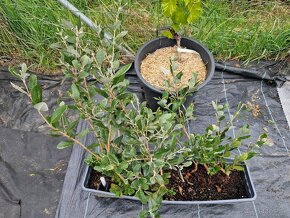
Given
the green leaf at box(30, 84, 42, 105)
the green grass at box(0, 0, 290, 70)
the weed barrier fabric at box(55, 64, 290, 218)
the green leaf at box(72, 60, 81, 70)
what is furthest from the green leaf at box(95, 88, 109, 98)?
the green grass at box(0, 0, 290, 70)

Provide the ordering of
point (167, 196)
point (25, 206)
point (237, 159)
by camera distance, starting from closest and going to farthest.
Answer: point (237, 159), point (167, 196), point (25, 206)

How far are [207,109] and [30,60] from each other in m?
1.21

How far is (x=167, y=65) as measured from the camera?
5.98 ft

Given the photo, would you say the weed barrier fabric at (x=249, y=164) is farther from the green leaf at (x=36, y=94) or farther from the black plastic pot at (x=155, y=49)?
the green leaf at (x=36, y=94)

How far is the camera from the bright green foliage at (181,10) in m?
1.58

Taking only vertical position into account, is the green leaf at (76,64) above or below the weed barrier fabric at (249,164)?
above

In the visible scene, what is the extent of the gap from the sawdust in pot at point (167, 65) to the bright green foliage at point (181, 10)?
0.21 metres

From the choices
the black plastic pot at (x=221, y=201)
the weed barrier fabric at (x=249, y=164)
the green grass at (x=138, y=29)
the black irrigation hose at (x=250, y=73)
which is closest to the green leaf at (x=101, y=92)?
the black plastic pot at (x=221, y=201)

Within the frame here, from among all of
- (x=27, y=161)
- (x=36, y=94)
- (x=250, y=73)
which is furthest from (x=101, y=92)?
(x=250, y=73)

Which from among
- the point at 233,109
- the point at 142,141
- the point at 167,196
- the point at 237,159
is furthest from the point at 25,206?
the point at 233,109

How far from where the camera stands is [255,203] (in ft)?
5.09

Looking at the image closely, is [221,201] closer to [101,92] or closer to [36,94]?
[101,92]

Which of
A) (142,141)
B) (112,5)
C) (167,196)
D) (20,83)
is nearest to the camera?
(142,141)

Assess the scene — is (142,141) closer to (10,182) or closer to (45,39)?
(10,182)
